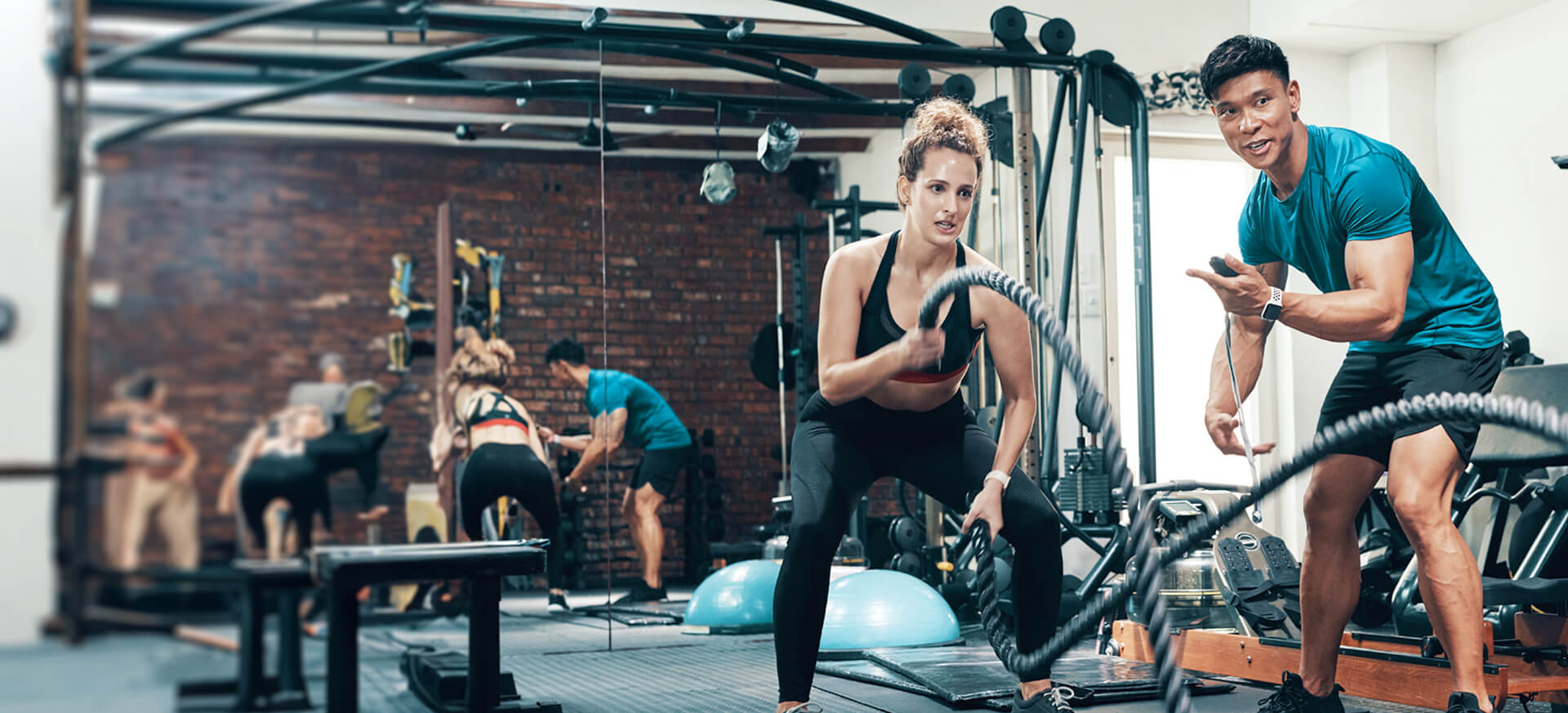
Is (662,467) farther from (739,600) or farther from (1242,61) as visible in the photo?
(1242,61)

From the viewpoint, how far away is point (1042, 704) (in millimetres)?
2551

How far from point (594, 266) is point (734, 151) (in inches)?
32.8

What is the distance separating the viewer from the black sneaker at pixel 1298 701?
8.43 feet

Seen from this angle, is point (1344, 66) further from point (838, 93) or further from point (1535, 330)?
point (838, 93)

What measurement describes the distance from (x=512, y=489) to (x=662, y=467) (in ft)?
4.20

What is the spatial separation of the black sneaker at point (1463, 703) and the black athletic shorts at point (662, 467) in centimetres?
270

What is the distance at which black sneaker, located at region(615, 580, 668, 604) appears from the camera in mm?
4262

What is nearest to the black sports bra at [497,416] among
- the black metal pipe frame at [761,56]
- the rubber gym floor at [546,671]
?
the rubber gym floor at [546,671]

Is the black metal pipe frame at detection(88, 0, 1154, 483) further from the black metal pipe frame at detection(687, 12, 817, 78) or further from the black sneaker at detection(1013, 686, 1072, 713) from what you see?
the black sneaker at detection(1013, 686, 1072, 713)

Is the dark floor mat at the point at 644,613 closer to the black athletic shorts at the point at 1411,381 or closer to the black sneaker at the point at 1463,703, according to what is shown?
the black athletic shorts at the point at 1411,381

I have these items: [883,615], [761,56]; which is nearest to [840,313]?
[883,615]

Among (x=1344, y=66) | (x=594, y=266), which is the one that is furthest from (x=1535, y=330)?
(x=594, y=266)

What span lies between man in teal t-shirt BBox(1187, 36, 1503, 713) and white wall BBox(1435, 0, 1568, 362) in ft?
10.2

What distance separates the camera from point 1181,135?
590 centimetres
